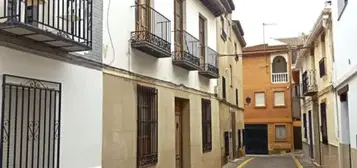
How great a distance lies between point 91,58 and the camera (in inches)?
285

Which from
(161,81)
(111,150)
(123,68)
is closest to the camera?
(111,150)

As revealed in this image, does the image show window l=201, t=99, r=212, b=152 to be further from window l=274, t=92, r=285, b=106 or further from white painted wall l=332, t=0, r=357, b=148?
window l=274, t=92, r=285, b=106

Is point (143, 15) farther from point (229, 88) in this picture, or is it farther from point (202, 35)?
point (229, 88)

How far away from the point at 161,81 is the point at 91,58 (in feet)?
11.1

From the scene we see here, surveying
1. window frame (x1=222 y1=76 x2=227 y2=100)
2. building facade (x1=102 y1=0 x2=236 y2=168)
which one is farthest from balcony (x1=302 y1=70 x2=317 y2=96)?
building facade (x1=102 y1=0 x2=236 y2=168)

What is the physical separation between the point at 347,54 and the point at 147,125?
200 inches

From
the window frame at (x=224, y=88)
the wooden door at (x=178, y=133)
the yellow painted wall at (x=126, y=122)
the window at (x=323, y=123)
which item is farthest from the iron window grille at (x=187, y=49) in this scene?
the window frame at (x=224, y=88)

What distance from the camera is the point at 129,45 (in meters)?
8.77

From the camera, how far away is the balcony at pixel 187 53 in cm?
1138

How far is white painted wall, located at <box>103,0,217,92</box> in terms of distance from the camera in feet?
26.4

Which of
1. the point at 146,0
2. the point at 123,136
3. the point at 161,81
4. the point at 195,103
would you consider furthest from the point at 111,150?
A: the point at 195,103

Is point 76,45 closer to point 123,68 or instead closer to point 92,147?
point 92,147

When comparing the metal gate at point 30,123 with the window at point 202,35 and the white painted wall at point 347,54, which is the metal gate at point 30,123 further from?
the window at point 202,35

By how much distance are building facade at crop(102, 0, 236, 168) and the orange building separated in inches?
726
